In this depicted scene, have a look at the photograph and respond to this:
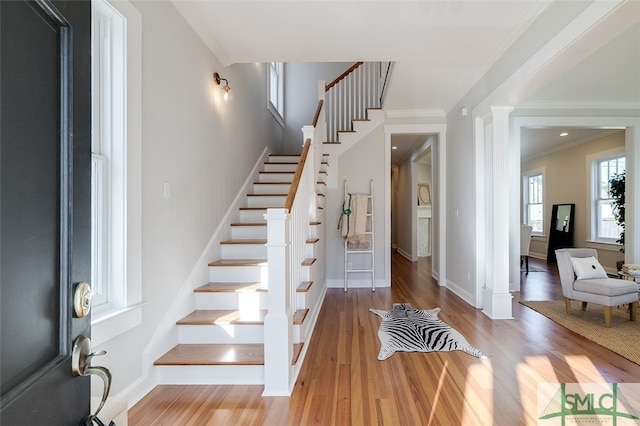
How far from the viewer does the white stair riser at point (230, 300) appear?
257cm

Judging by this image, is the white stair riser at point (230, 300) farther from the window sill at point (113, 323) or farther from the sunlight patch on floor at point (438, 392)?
the sunlight patch on floor at point (438, 392)

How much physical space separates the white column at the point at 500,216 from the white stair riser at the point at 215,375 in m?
2.65

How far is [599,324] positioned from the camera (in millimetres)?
3260

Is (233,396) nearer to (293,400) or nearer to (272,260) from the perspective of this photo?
(293,400)

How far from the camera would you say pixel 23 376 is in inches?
19.7

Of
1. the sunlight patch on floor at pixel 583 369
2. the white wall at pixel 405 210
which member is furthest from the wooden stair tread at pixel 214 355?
the white wall at pixel 405 210

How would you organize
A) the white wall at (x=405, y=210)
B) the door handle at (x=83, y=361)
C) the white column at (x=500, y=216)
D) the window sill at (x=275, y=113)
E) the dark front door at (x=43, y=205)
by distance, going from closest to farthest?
the dark front door at (x=43, y=205), the door handle at (x=83, y=361), the white column at (x=500, y=216), the window sill at (x=275, y=113), the white wall at (x=405, y=210)

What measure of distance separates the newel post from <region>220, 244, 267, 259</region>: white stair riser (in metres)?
1.15

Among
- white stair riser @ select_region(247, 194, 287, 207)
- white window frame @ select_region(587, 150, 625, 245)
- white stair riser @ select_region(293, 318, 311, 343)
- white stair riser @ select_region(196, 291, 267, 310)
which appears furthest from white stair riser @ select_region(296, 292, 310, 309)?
white window frame @ select_region(587, 150, 625, 245)

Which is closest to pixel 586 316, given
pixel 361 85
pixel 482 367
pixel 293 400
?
pixel 482 367

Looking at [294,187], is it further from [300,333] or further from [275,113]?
[275,113]

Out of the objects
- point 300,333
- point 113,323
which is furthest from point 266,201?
point 113,323

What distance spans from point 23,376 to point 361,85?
5448mm

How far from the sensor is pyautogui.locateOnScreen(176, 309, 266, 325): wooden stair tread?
238 centimetres
